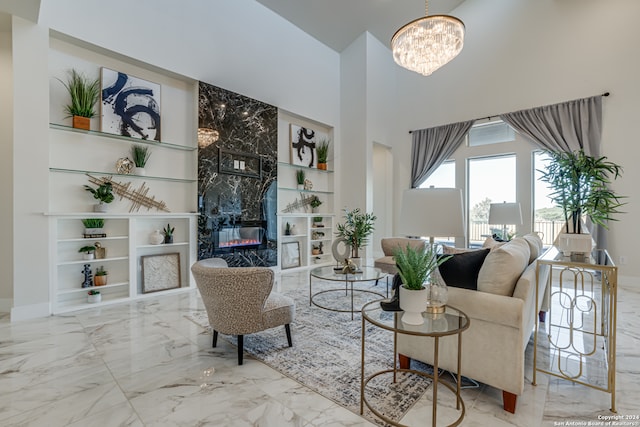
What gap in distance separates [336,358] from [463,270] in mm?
1186

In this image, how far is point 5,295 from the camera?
133 inches

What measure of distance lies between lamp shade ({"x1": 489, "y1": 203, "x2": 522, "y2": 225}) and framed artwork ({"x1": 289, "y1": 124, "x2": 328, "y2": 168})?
141 inches

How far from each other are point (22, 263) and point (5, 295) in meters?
0.81

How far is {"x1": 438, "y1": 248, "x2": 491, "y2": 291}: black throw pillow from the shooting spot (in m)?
1.95

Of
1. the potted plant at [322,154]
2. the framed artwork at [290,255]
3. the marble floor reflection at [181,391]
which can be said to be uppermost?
the potted plant at [322,154]

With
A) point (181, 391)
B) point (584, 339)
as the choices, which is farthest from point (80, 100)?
point (584, 339)

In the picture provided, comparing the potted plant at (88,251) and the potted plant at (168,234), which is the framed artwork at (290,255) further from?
the potted plant at (88,251)

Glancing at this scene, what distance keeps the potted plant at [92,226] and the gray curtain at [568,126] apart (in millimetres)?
6972

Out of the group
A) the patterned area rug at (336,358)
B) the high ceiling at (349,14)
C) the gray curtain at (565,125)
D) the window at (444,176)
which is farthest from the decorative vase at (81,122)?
the gray curtain at (565,125)

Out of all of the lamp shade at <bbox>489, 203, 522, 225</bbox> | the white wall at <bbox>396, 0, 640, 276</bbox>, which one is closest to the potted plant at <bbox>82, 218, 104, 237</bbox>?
the lamp shade at <bbox>489, 203, 522, 225</bbox>

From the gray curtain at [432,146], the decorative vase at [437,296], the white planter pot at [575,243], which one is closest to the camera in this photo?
the decorative vase at [437,296]

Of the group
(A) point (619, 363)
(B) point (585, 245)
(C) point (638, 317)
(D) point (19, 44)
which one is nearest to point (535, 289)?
(B) point (585, 245)

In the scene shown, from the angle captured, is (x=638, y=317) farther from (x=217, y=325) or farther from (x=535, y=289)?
(x=217, y=325)

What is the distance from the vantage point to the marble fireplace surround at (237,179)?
445 cm
